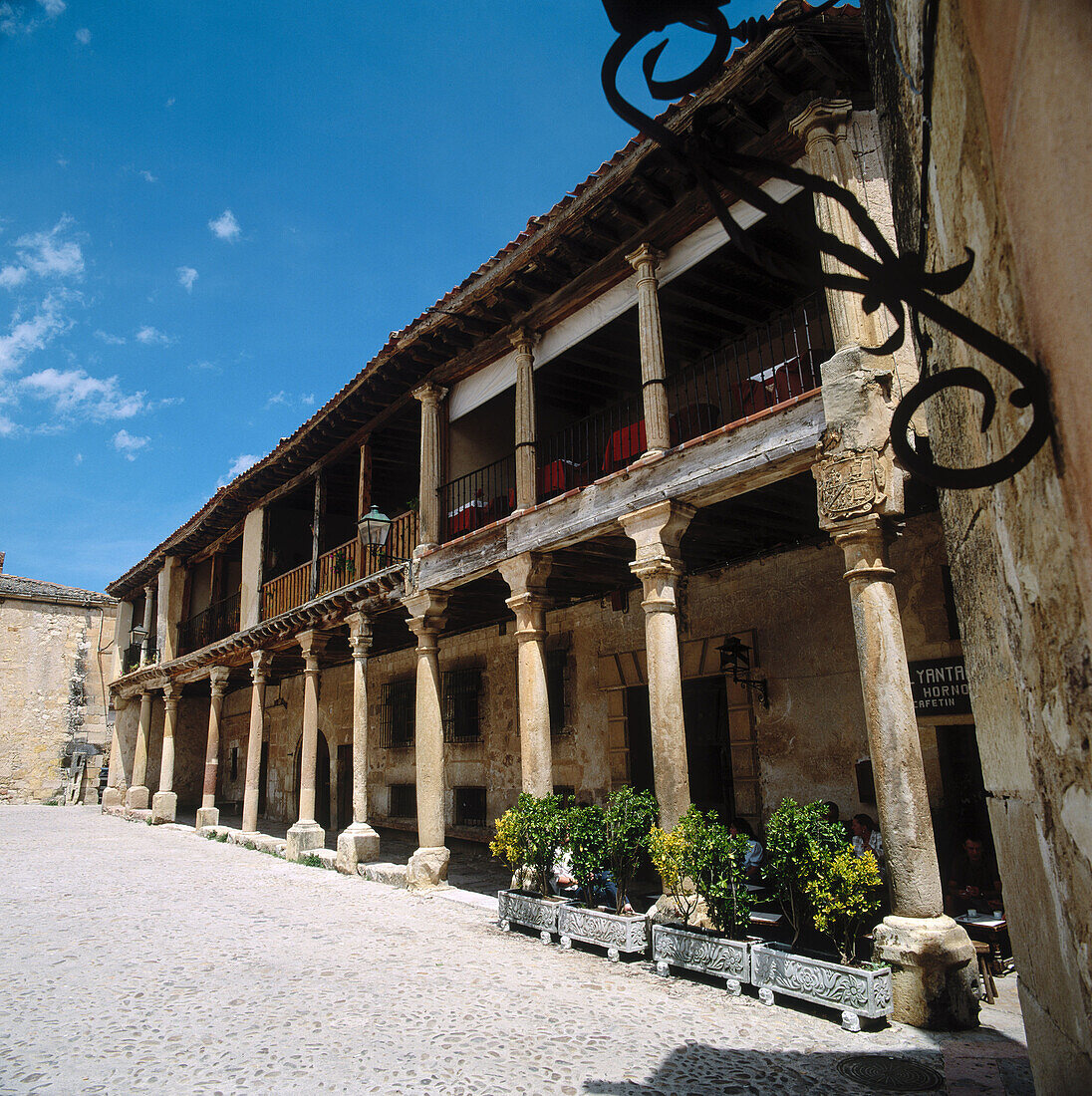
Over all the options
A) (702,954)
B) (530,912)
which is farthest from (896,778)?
(530,912)

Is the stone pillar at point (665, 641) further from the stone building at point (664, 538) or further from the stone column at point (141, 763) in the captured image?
the stone column at point (141, 763)

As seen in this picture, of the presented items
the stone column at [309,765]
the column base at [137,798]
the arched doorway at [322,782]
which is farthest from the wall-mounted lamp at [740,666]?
the column base at [137,798]

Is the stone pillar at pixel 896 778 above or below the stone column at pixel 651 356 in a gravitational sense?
below

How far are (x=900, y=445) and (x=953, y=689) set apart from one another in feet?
22.1

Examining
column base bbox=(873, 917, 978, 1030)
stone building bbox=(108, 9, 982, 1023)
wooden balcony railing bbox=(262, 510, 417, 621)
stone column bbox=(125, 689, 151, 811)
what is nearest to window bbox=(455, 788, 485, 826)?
stone building bbox=(108, 9, 982, 1023)

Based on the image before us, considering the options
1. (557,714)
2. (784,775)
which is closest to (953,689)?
(784,775)

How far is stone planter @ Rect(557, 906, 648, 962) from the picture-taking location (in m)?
6.21

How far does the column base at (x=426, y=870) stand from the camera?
9.27m

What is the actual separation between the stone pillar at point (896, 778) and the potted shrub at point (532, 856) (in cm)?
306

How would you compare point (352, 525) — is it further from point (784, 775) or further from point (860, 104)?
point (860, 104)

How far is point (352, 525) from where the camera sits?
1659 cm

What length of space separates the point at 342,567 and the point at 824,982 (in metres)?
9.26

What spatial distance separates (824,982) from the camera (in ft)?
15.6

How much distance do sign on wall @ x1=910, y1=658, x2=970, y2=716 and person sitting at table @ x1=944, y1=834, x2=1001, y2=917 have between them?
113 centimetres
